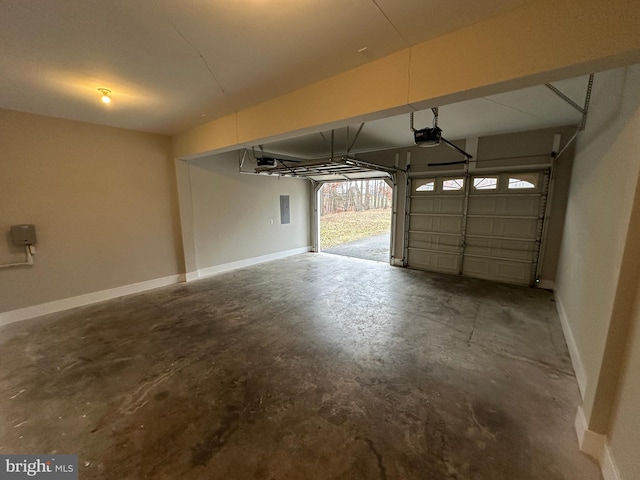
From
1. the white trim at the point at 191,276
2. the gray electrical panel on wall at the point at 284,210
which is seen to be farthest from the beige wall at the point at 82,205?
the gray electrical panel on wall at the point at 284,210

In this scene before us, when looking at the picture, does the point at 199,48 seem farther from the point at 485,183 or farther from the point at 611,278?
the point at 485,183

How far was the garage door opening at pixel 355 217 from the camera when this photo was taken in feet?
31.0

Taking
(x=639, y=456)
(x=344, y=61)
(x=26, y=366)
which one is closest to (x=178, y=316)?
(x=26, y=366)

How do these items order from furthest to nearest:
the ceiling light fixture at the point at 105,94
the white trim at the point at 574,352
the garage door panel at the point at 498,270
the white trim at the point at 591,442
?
the garage door panel at the point at 498,270
the ceiling light fixture at the point at 105,94
the white trim at the point at 574,352
the white trim at the point at 591,442

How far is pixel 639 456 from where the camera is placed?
1.14m

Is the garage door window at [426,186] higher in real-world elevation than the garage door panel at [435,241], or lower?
higher

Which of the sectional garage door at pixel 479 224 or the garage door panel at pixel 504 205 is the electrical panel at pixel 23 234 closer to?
the sectional garage door at pixel 479 224

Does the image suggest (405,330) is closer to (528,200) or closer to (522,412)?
(522,412)

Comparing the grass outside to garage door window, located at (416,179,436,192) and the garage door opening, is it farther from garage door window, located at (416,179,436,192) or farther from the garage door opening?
garage door window, located at (416,179,436,192)

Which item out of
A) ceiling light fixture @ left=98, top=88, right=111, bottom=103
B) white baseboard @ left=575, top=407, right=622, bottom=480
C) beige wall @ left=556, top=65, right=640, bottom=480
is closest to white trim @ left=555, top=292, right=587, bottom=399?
beige wall @ left=556, top=65, right=640, bottom=480

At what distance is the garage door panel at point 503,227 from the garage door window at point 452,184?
718 millimetres

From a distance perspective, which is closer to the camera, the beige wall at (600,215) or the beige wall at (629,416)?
the beige wall at (629,416)

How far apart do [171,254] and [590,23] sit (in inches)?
228

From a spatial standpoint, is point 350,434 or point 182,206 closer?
point 350,434
